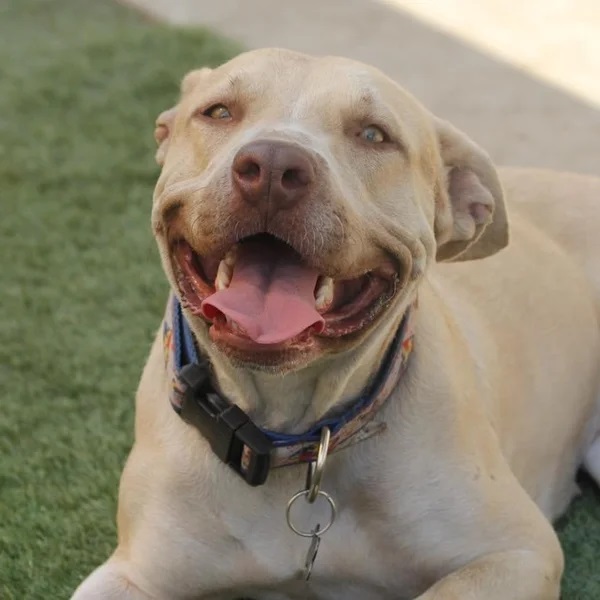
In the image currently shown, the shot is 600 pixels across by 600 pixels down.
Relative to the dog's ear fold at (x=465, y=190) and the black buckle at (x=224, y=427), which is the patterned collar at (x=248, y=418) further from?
the dog's ear fold at (x=465, y=190)

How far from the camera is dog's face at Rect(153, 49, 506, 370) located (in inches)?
71.0

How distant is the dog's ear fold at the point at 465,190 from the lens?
2316 millimetres

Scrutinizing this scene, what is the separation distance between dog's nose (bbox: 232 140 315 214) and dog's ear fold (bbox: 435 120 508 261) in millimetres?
591

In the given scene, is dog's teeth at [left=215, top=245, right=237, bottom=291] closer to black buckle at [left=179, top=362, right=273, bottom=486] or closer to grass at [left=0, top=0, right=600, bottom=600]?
black buckle at [left=179, top=362, right=273, bottom=486]

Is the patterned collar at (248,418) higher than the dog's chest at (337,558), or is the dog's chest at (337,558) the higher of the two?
the patterned collar at (248,418)

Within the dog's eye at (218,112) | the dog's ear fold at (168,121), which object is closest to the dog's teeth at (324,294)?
the dog's eye at (218,112)

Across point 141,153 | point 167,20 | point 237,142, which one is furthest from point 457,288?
A: point 167,20

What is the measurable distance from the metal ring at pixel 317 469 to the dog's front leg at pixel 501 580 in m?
0.29

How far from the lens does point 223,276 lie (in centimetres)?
192

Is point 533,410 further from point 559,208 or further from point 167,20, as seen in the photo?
point 167,20

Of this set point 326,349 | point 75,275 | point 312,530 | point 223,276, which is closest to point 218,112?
point 223,276

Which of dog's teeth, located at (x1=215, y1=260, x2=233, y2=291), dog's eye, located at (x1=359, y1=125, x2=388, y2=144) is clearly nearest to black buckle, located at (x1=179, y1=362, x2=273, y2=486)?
dog's teeth, located at (x1=215, y1=260, x2=233, y2=291)

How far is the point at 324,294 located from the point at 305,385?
264 millimetres

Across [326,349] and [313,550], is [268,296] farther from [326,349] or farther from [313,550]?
[313,550]
